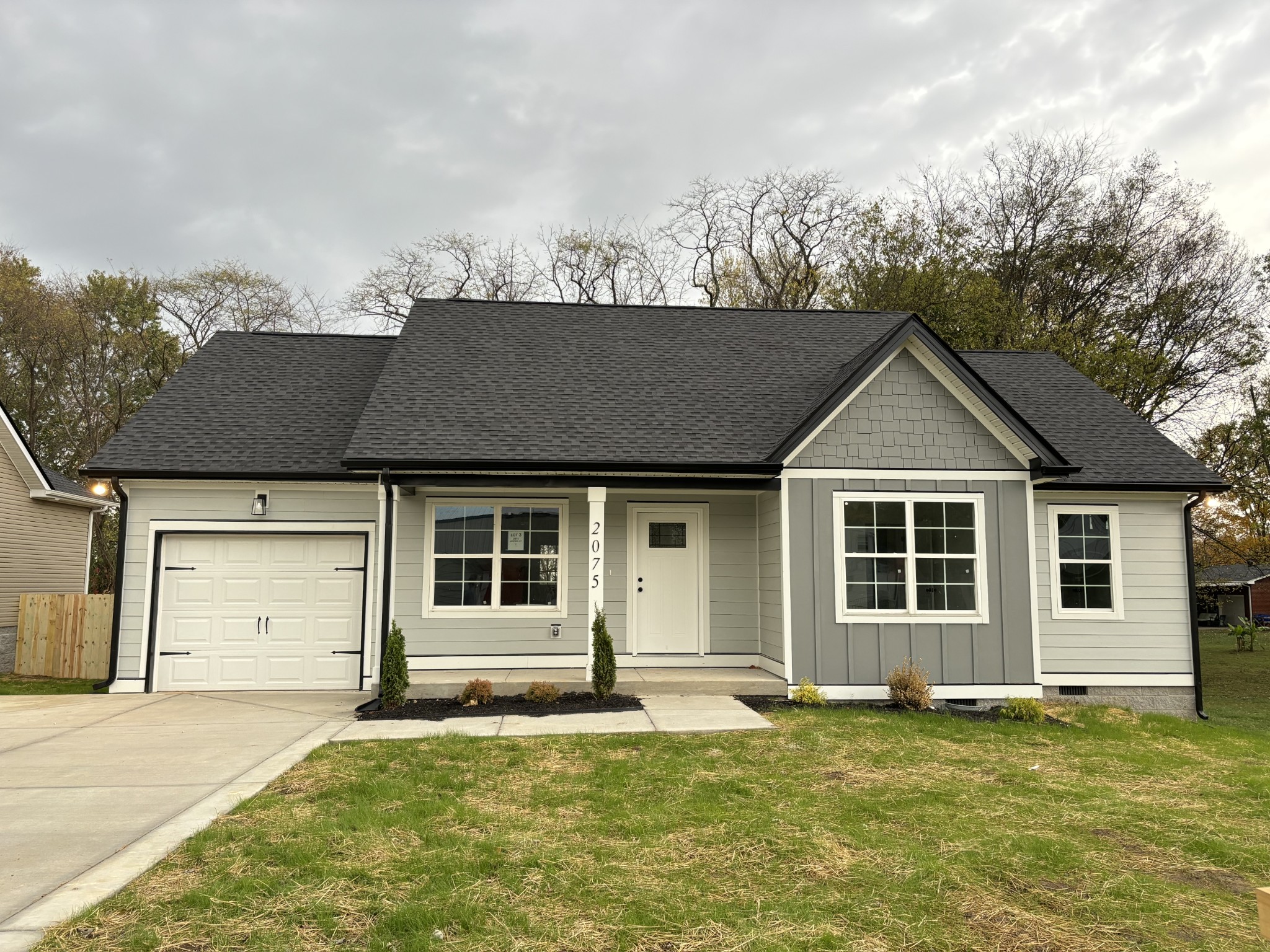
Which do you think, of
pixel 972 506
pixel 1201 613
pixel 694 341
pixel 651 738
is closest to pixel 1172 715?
pixel 972 506

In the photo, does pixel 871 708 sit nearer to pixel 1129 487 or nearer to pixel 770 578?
pixel 770 578

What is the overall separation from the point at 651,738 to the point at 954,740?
3111 millimetres

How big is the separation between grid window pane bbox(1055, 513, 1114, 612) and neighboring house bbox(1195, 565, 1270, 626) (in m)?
30.4

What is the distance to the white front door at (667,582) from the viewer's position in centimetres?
1130

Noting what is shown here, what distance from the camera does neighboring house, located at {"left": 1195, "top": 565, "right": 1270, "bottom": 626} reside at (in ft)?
123

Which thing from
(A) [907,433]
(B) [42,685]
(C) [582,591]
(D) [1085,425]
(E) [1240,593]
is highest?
(D) [1085,425]

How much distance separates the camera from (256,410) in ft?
39.6

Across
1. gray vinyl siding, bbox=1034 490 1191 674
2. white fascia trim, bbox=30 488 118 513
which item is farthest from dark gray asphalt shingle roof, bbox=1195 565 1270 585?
white fascia trim, bbox=30 488 118 513

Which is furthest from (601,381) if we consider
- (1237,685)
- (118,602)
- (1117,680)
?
(1237,685)

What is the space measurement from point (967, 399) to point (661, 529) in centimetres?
459

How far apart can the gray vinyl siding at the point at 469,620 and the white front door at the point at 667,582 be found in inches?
34.9

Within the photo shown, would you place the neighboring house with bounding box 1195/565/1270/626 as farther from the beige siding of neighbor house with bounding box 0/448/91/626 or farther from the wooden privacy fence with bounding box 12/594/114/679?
the beige siding of neighbor house with bounding box 0/448/91/626

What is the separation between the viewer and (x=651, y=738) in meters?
7.54

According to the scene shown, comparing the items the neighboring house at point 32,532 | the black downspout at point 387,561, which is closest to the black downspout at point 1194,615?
the black downspout at point 387,561
